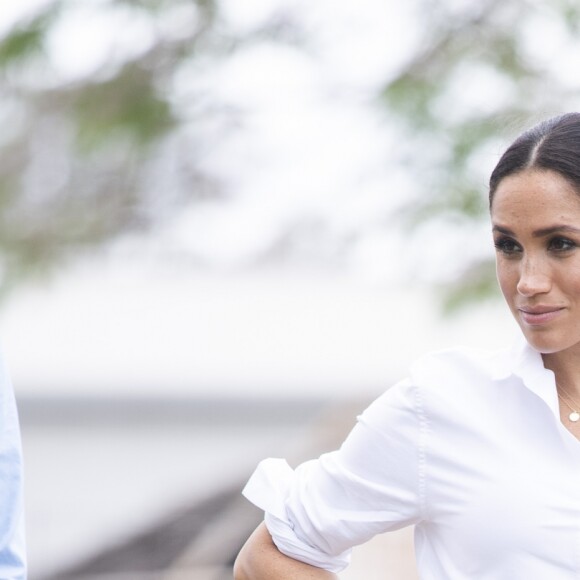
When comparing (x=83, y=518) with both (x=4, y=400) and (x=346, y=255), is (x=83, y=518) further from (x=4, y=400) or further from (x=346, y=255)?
(x=4, y=400)

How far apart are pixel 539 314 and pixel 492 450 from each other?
0.21 m

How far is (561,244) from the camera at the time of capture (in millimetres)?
1932

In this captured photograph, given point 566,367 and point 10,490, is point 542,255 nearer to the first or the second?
point 566,367

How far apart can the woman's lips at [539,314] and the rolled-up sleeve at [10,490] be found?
0.80 meters

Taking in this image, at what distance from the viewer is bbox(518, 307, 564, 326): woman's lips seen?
76.3 inches

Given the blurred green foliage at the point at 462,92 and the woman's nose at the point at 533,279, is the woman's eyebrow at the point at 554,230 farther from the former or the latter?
the blurred green foliage at the point at 462,92

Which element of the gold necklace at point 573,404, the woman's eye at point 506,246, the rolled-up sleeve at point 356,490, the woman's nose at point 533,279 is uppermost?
the woman's eye at point 506,246

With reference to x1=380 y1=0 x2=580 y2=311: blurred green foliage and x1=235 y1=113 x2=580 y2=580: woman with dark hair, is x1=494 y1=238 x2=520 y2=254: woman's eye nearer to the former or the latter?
x1=235 y1=113 x2=580 y2=580: woman with dark hair

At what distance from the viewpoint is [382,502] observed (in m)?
2.05

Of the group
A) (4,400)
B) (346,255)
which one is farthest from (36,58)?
(4,400)

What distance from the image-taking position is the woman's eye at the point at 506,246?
1.97 m

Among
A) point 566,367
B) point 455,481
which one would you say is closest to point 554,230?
point 566,367

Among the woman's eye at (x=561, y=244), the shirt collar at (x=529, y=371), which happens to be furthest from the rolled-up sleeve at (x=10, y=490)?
the woman's eye at (x=561, y=244)

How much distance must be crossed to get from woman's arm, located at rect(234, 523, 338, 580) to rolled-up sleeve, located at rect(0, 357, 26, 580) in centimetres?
35
